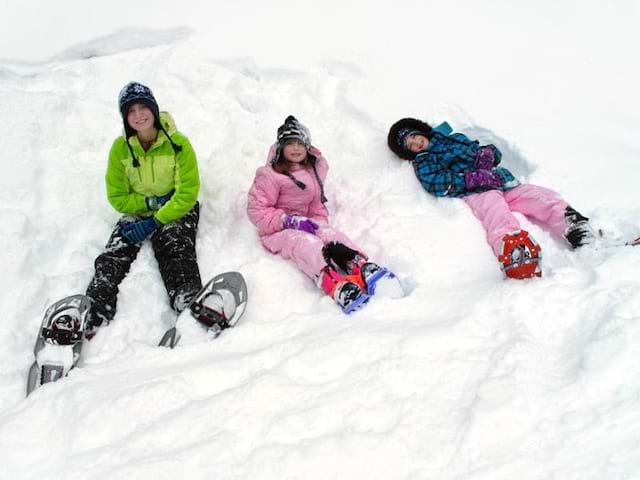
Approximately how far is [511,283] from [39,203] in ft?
11.1

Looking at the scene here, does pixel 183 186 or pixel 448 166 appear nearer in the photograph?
pixel 183 186

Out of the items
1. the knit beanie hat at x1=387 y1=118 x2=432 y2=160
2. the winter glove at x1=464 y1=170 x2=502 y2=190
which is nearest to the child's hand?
the knit beanie hat at x1=387 y1=118 x2=432 y2=160

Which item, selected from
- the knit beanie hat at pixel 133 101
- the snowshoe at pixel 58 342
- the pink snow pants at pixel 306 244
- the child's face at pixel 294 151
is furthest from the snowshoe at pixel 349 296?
the knit beanie hat at pixel 133 101

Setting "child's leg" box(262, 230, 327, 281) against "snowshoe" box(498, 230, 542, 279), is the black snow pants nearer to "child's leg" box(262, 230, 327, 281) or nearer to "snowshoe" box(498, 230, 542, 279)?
"child's leg" box(262, 230, 327, 281)

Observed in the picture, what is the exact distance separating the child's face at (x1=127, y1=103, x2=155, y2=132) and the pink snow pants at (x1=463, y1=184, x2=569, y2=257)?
2378mm

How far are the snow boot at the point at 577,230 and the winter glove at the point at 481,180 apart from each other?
23.7 inches

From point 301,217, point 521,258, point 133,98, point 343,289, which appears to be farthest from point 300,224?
point 521,258

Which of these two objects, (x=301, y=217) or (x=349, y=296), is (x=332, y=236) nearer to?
(x=301, y=217)

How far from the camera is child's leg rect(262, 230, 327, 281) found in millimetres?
3665

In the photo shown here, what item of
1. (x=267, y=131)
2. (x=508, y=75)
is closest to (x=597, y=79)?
(x=508, y=75)

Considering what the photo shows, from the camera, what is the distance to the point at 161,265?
3730mm

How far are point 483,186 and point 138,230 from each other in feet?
8.41

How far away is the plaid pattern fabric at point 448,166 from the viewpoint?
431cm

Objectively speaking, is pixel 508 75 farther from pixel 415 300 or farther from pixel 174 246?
pixel 174 246
